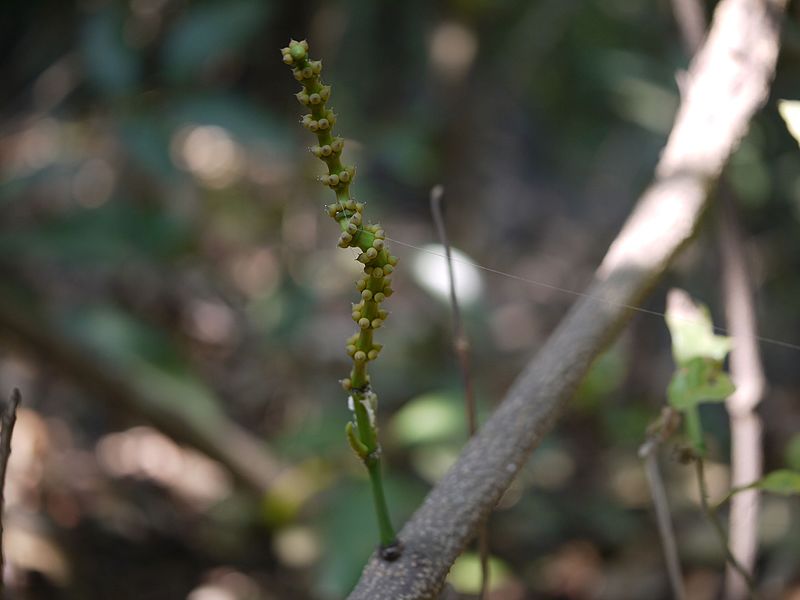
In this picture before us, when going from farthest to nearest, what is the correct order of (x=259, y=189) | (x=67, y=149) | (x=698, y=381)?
(x=259, y=189) → (x=67, y=149) → (x=698, y=381)

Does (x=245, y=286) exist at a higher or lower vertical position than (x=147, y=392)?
higher

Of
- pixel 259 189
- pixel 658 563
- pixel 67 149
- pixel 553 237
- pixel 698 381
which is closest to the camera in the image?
pixel 698 381

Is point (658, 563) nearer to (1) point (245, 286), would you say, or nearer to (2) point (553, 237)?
(1) point (245, 286)

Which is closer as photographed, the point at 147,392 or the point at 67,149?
the point at 147,392

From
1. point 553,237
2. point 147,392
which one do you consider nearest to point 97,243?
point 147,392

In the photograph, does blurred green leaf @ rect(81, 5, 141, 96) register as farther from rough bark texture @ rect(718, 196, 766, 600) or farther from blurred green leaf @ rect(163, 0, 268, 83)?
rough bark texture @ rect(718, 196, 766, 600)

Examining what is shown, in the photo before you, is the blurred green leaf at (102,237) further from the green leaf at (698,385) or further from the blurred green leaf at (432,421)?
the green leaf at (698,385)

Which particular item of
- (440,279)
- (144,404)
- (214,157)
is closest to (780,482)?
(440,279)
